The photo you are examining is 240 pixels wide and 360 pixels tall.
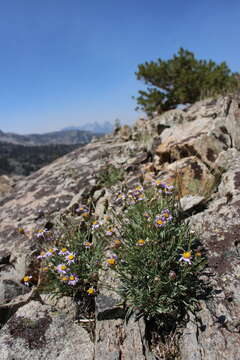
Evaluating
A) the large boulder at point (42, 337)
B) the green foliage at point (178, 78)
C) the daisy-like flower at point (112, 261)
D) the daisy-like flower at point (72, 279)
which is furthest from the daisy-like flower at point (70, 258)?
the green foliage at point (178, 78)

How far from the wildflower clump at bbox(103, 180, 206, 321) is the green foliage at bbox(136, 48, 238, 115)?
13.1 meters

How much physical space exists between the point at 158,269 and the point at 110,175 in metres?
3.35

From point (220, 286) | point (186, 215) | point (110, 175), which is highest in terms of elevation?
point (110, 175)

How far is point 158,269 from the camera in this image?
2.85 metres

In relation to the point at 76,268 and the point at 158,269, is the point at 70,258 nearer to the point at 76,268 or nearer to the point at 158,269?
the point at 76,268

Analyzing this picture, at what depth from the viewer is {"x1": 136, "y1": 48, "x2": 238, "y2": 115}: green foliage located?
51.1ft

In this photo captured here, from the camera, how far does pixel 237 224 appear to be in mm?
3229

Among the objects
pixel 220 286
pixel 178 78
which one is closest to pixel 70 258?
pixel 220 286

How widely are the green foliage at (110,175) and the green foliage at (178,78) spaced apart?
9992 millimetres

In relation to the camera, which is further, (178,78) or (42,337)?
(178,78)

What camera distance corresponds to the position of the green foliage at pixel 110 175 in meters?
5.66

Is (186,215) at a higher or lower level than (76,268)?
higher

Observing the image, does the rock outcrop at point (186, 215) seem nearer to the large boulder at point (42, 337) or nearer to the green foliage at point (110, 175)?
the large boulder at point (42, 337)

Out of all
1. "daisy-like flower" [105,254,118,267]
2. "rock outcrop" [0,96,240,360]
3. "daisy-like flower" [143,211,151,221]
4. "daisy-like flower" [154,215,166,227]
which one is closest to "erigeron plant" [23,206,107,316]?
"rock outcrop" [0,96,240,360]
